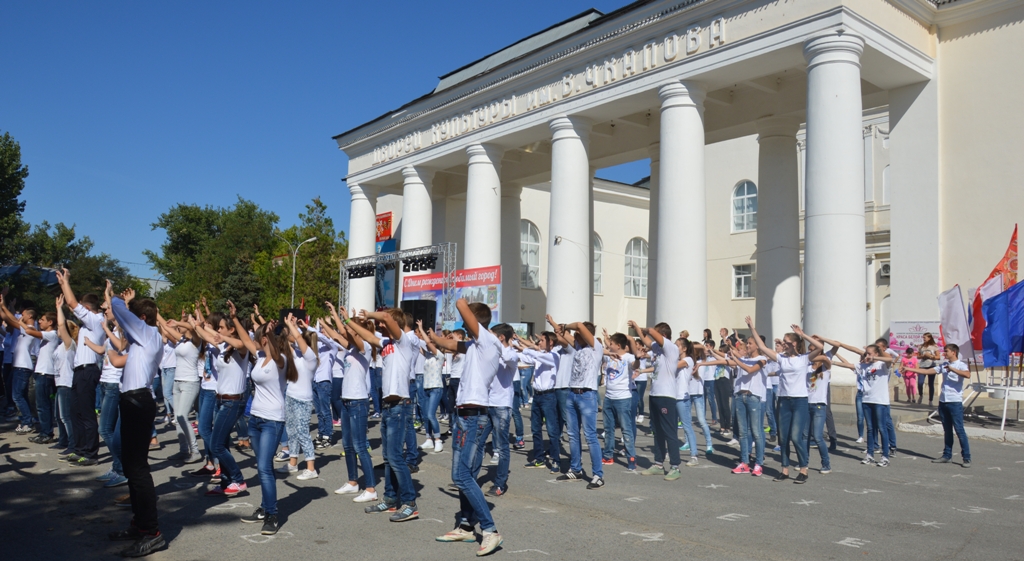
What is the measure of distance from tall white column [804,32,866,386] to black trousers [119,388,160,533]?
612 inches

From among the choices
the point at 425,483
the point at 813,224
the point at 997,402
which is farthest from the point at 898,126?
the point at 425,483

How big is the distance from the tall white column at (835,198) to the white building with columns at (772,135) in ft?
0.11

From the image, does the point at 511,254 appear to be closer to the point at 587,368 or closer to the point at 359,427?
the point at 587,368

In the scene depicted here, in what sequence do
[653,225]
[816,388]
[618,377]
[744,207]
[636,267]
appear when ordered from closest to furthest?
[618,377]
[816,388]
[653,225]
[744,207]
[636,267]

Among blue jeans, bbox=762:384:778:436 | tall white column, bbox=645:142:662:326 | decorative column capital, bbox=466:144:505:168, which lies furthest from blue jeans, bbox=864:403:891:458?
decorative column capital, bbox=466:144:505:168

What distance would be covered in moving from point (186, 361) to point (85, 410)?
55.6 inches

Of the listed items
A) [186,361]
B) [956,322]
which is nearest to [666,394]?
[186,361]

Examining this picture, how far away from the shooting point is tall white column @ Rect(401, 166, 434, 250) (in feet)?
102

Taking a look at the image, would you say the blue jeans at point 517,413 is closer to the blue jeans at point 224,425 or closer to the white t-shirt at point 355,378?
the white t-shirt at point 355,378

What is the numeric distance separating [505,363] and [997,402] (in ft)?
52.4

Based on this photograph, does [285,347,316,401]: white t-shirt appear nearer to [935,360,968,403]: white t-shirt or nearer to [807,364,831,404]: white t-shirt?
[807,364,831,404]: white t-shirt

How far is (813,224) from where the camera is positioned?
18422mm

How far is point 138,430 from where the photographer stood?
608 centimetres

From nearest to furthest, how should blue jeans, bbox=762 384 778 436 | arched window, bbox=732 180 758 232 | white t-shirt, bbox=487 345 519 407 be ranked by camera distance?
white t-shirt, bbox=487 345 519 407 → blue jeans, bbox=762 384 778 436 → arched window, bbox=732 180 758 232
